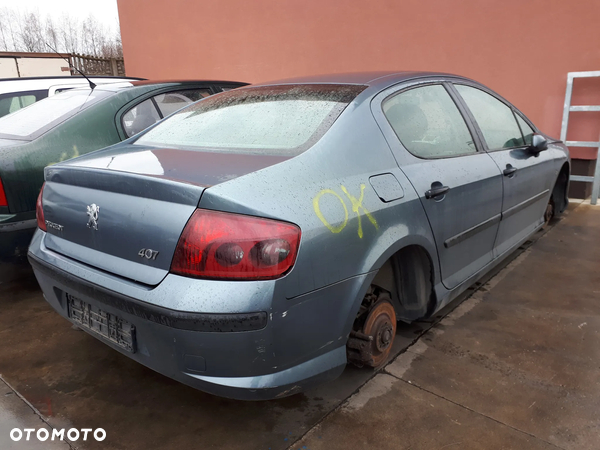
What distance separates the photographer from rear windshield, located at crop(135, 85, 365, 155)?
205 cm

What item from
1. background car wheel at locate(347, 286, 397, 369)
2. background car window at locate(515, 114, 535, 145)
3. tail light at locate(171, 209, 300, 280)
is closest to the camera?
tail light at locate(171, 209, 300, 280)

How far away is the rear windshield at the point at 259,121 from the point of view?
2.05m

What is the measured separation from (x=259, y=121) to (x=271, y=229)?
897 millimetres

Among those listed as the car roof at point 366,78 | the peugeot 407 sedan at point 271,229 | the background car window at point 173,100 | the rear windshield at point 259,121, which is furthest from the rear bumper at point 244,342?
the background car window at point 173,100

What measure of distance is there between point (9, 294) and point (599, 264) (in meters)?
4.33

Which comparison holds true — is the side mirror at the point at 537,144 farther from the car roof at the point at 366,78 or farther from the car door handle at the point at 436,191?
the car door handle at the point at 436,191

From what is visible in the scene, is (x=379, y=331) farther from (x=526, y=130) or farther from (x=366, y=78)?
(x=526, y=130)

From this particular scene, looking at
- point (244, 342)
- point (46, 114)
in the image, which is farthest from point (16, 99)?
point (244, 342)

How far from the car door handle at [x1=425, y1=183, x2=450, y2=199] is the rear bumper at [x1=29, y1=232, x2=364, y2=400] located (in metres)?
0.64

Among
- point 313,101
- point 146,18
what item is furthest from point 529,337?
point 146,18

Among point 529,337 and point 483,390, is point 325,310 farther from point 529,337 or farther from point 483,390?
point 529,337

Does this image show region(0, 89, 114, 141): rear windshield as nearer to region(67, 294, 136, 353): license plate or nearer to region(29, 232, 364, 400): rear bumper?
region(67, 294, 136, 353): license plate

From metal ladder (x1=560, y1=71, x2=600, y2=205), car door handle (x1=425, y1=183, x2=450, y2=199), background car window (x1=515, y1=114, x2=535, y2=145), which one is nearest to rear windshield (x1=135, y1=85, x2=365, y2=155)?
car door handle (x1=425, y1=183, x2=450, y2=199)

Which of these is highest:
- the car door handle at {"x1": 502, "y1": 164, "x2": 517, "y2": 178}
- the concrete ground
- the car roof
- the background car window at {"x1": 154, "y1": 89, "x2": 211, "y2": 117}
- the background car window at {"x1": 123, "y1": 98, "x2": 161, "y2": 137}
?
the car roof
